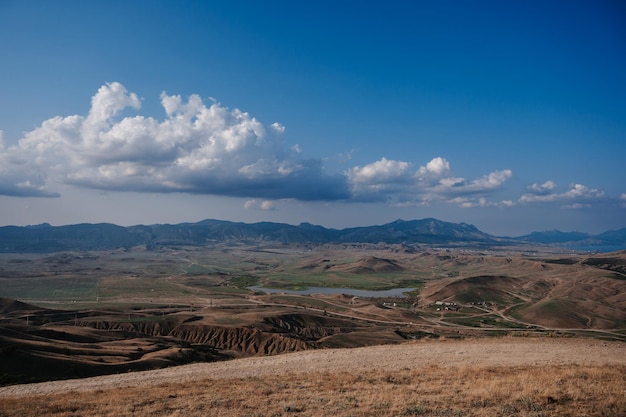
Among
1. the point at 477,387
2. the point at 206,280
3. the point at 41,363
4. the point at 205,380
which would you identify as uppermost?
the point at 477,387

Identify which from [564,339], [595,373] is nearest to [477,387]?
[595,373]

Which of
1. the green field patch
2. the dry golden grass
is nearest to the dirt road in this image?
the dry golden grass

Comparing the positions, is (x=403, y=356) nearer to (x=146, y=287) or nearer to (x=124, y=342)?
(x=124, y=342)

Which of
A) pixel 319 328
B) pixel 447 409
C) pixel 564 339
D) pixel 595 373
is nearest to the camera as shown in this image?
pixel 447 409

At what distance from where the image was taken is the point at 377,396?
1633 centimetres

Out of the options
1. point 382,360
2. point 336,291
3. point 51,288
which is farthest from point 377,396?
point 51,288

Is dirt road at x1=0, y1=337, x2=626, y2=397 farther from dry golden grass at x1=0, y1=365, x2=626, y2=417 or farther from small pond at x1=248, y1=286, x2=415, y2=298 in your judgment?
small pond at x1=248, y1=286, x2=415, y2=298

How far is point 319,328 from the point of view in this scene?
94.6 metres

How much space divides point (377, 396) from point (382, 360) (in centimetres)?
880

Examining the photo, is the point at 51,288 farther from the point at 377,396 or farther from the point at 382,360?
the point at 377,396

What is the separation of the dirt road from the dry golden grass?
1844 millimetres

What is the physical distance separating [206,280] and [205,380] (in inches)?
7203

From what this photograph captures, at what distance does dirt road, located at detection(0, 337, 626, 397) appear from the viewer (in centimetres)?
2281

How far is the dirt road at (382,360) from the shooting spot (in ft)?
74.8
